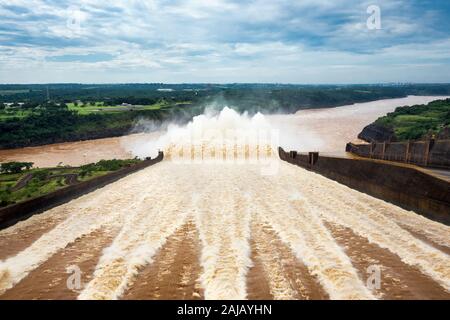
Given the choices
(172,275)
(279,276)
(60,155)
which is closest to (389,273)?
(279,276)

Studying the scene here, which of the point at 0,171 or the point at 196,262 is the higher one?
the point at 196,262

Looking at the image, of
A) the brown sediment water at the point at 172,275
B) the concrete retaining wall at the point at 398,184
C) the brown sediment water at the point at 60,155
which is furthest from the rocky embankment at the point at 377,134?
the brown sediment water at the point at 172,275

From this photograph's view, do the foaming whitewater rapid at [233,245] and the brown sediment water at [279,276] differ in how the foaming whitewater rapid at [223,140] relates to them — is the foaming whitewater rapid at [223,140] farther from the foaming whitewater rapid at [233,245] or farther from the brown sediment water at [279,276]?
the brown sediment water at [279,276]

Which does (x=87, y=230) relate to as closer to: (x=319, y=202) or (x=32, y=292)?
(x=32, y=292)

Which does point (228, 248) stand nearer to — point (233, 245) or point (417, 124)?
point (233, 245)

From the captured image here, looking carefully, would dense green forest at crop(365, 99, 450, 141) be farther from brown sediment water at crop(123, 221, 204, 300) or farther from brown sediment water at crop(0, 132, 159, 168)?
brown sediment water at crop(0, 132, 159, 168)
